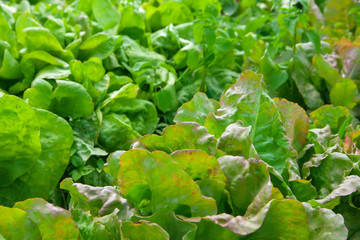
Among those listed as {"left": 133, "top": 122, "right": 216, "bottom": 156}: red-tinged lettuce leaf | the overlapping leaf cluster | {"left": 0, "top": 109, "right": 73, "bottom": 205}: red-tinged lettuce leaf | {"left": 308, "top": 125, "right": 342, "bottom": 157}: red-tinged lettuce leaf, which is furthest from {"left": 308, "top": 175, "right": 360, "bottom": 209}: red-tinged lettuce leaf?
{"left": 0, "top": 109, "right": 73, "bottom": 205}: red-tinged lettuce leaf

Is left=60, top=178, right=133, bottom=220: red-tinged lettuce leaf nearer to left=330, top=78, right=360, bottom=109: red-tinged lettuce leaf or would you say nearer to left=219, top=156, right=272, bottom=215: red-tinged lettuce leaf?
left=219, top=156, right=272, bottom=215: red-tinged lettuce leaf

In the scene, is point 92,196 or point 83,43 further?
point 83,43

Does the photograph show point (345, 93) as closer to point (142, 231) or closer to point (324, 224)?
point (324, 224)

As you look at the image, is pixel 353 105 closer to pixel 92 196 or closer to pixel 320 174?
pixel 320 174

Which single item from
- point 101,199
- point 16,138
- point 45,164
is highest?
point 101,199

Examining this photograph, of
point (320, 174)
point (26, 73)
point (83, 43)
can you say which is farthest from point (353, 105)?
point (26, 73)

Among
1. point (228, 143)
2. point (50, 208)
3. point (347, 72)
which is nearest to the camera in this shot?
point (50, 208)

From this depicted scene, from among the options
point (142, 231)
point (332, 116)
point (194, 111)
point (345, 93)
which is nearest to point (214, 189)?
point (142, 231)
